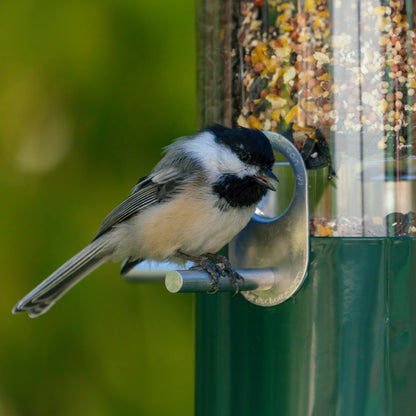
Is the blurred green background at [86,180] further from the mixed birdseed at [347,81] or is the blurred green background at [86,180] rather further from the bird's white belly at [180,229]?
the mixed birdseed at [347,81]

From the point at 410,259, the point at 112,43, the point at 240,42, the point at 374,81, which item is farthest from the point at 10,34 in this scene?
the point at 410,259

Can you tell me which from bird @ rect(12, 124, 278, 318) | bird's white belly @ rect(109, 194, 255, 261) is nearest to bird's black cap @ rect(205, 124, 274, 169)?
bird @ rect(12, 124, 278, 318)

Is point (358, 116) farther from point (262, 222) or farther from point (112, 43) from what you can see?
point (112, 43)

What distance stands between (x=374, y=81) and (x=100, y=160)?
1.16m

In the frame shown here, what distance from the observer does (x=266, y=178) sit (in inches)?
77.9

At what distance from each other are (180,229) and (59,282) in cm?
45

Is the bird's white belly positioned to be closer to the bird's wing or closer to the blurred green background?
the bird's wing

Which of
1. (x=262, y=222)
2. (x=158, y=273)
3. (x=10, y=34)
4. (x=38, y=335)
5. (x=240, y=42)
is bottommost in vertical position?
(x=38, y=335)

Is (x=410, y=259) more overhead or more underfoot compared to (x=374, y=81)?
more underfoot

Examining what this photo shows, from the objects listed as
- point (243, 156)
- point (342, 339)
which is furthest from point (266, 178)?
point (342, 339)

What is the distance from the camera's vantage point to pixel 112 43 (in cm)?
271

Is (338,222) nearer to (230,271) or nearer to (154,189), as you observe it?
(230,271)

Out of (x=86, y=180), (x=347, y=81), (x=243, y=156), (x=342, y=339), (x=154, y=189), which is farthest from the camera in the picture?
(x=86, y=180)

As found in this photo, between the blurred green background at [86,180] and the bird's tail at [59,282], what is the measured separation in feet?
1.14
